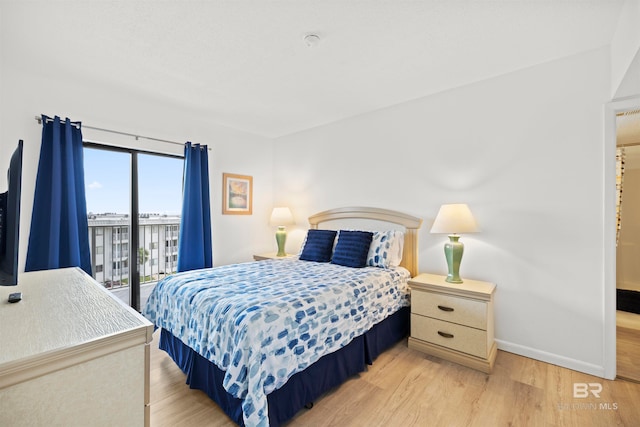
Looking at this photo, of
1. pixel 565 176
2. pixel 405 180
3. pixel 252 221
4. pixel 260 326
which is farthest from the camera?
pixel 252 221

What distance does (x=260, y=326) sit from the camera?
5.31 feet

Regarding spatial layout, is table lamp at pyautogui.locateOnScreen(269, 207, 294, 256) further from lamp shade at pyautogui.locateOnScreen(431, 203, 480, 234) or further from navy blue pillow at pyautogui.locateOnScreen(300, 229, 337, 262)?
lamp shade at pyautogui.locateOnScreen(431, 203, 480, 234)

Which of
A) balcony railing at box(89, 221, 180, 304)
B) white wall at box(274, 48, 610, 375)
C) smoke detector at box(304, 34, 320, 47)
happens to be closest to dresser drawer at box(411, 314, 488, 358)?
white wall at box(274, 48, 610, 375)

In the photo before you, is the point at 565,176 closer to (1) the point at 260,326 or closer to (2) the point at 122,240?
(1) the point at 260,326

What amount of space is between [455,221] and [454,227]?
0.19 feet

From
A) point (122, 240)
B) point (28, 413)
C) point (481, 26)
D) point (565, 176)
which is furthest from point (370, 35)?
point (122, 240)

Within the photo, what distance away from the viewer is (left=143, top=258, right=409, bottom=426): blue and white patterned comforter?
1566mm

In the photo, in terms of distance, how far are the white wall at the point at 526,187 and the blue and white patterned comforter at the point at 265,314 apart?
97 centimetres

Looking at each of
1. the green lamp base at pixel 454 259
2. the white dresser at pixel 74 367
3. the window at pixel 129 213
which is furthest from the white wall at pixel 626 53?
the window at pixel 129 213

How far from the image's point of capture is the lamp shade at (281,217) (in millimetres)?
4242

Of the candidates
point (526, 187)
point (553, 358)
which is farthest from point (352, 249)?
point (553, 358)

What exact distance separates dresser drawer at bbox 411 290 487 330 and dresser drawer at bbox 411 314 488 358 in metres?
0.05

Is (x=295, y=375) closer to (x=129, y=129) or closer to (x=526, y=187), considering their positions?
(x=526, y=187)

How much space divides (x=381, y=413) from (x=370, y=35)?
2558mm
